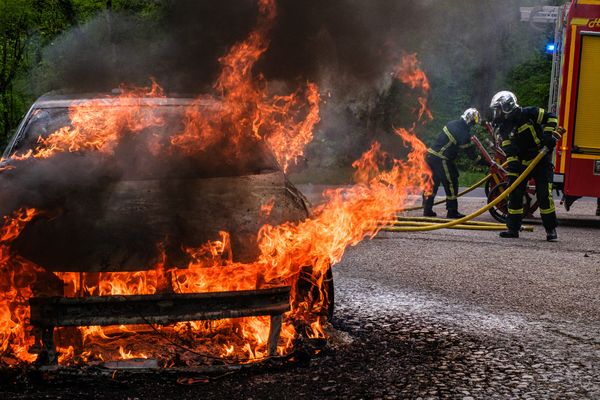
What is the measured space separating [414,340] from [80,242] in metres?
2.16

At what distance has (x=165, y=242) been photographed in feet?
11.9

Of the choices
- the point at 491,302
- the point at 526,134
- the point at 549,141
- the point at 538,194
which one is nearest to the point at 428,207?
the point at 538,194

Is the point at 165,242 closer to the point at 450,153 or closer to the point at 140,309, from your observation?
the point at 140,309

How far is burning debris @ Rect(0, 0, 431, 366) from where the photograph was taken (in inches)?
139

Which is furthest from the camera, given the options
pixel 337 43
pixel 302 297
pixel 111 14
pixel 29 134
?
pixel 111 14

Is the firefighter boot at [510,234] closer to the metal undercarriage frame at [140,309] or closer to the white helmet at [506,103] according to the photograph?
the white helmet at [506,103]

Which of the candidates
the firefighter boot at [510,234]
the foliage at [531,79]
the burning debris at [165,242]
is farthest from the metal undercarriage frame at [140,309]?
the foliage at [531,79]

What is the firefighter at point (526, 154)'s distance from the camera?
30.1 ft

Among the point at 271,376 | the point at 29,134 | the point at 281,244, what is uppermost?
the point at 29,134

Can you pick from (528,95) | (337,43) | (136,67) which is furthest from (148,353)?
(528,95)

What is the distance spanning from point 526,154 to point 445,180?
2228 millimetres

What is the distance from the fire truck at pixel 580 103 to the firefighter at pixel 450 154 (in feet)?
4.50

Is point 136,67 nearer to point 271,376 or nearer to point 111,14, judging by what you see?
point 271,376

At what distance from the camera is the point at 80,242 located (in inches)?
140
